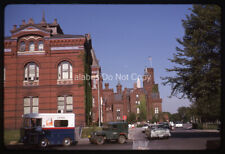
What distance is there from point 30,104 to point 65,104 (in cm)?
474

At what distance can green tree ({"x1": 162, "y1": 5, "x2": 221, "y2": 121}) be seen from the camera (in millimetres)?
18148

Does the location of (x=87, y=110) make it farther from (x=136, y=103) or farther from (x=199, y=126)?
(x=136, y=103)

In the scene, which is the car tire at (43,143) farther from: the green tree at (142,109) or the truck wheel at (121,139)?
the green tree at (142,109)

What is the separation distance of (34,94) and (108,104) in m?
63.0

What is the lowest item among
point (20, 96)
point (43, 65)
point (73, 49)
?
point (20, 96)

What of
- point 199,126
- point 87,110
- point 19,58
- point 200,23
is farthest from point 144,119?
point 200,23

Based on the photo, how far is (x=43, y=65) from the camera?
3319 cm

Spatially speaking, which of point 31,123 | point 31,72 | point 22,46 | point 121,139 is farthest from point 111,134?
point 22,46

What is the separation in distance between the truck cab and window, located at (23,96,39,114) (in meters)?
13.7

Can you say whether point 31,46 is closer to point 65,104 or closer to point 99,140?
point 65,104

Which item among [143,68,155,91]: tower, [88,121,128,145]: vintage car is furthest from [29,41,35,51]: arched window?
[143,68,155,91]: tower

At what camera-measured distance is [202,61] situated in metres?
20.6

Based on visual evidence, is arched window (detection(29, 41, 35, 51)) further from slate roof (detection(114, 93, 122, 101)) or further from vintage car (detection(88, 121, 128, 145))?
slate roof (detection(114, 93, 122, 101))

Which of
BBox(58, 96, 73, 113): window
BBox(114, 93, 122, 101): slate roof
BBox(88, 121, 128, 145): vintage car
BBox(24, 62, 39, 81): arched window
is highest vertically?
BBox(24, 62, 39, 81): arched window
